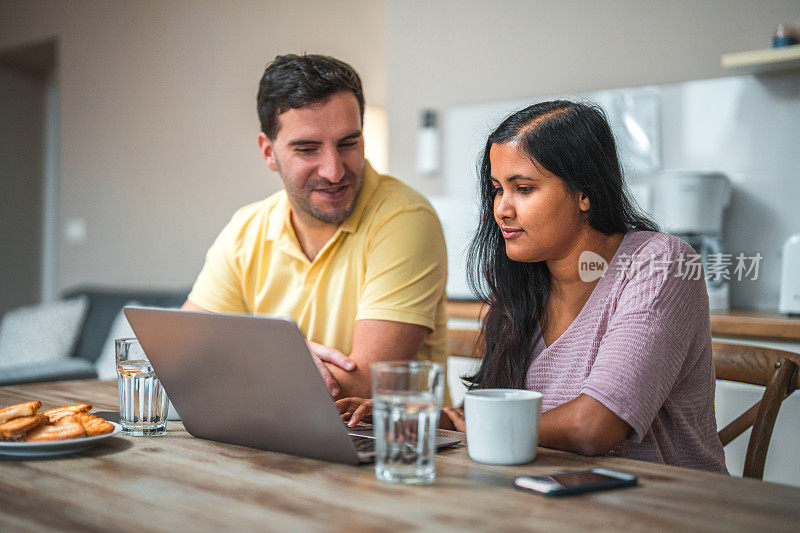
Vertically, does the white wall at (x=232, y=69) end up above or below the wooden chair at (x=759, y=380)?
above

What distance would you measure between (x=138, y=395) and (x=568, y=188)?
759 millimetres

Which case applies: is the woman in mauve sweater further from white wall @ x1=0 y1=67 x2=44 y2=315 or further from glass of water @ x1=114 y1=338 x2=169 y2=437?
white wall @ x1=0 y1=67 x2=44 y2=315

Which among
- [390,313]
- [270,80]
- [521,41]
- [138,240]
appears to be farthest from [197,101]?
[390,313]

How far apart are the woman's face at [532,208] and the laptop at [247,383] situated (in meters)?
0.43

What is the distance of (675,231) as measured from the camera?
8.99 ft

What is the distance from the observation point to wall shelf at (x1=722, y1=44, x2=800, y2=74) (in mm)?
2531

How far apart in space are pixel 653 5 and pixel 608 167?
75.6 inches

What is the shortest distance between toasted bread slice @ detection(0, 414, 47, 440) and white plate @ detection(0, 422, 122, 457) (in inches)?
0.6

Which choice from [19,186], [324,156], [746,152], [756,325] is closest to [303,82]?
[324,156]

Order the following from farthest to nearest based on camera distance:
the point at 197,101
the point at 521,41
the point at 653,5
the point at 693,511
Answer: the point at 197,101
the point at 521,41
the point at 653,5
the point at 693,511

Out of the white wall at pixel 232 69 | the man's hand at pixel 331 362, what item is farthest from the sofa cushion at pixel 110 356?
the man's hand at pixel 331 362

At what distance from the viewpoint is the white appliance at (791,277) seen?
8.02ft

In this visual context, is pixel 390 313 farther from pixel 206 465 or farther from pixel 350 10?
pixel 350 10

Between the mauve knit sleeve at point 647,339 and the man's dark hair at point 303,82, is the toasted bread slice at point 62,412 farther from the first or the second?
the man's dark hair at point 303,82
